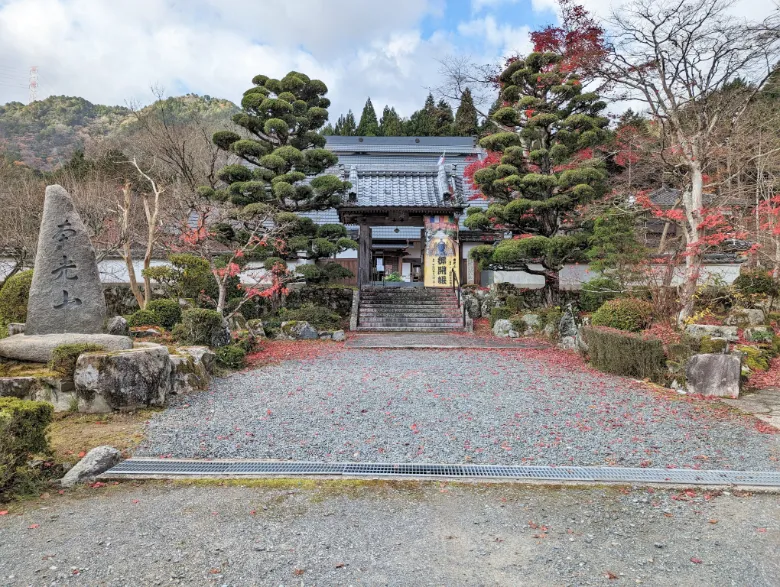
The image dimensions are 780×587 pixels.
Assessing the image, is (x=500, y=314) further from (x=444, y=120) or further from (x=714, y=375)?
(x=444, y=120)

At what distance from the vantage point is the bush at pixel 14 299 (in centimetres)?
796

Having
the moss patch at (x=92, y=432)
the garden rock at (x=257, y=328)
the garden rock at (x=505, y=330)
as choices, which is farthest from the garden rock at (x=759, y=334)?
the garden rock at (x=257, y=328)

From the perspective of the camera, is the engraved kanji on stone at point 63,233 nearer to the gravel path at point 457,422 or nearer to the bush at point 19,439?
the gravel path at point 457,422

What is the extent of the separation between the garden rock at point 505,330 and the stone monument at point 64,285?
9.30m

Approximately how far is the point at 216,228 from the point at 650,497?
12.6m

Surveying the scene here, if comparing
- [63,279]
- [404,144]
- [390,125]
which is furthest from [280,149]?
[390,125]

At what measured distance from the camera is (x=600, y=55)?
9.99 meters

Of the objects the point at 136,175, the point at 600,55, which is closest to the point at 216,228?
the point at 136,175

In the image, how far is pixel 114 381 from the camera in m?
5.27

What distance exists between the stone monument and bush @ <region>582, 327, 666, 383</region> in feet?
23.9

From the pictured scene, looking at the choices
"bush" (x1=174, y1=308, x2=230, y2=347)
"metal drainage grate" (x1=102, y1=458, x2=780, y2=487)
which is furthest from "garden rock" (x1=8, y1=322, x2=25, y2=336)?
Result: "metal drainage grate" (x1=102, y1=458, x2=780, y2=487)

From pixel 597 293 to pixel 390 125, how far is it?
22.9 metres

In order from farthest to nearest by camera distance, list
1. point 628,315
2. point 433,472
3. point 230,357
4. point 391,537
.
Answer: point 628,315
point 230,357
point 433,472
point 391,537

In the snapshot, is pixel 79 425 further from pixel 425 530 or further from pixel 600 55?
Result: pixel 600 55
